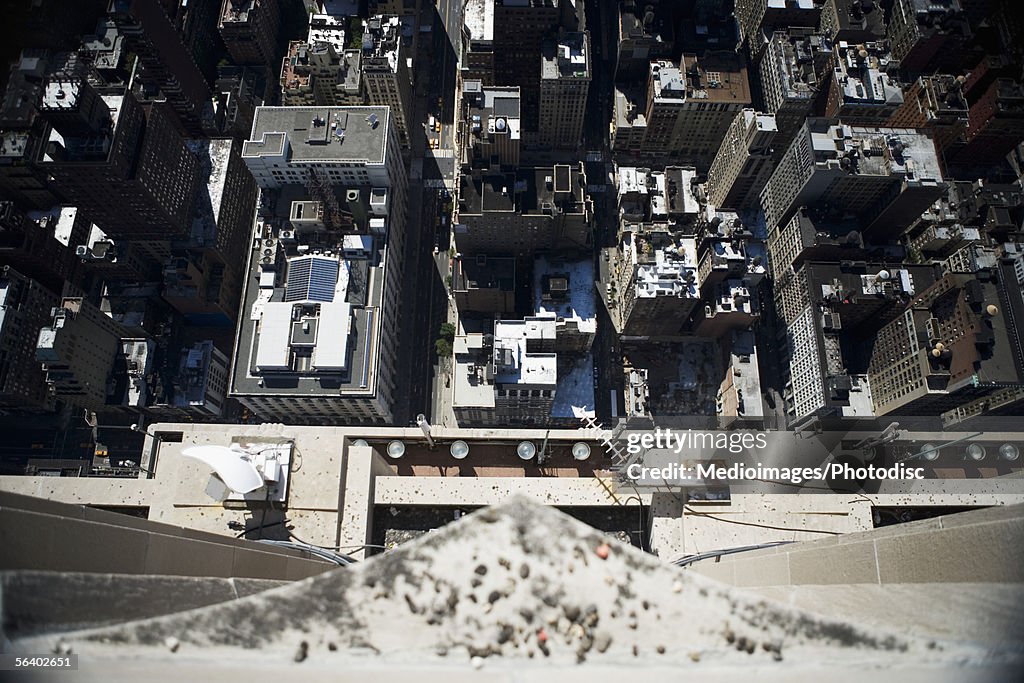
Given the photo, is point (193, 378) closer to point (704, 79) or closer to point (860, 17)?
point (704, 79)

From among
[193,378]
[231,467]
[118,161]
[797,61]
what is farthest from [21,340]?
[797,61]

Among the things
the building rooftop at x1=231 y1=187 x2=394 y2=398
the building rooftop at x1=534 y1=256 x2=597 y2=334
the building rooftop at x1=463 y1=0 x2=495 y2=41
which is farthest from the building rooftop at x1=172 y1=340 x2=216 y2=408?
the building rooftop at x1=463 y1=0 x2=495 y2=41

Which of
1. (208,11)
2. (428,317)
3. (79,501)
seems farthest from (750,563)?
(208,11)

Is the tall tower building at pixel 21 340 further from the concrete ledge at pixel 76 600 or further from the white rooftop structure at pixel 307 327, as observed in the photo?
the concrete ledge at pixel 76 600

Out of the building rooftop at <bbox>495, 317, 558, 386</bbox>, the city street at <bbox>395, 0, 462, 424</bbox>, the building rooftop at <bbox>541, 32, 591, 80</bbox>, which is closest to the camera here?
the building rooftop at <bbox>495, 317, 558, 386</bbox>

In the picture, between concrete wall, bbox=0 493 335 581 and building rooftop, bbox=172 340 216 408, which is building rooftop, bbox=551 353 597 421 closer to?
building rooftop, bbox=172 340 216 408
